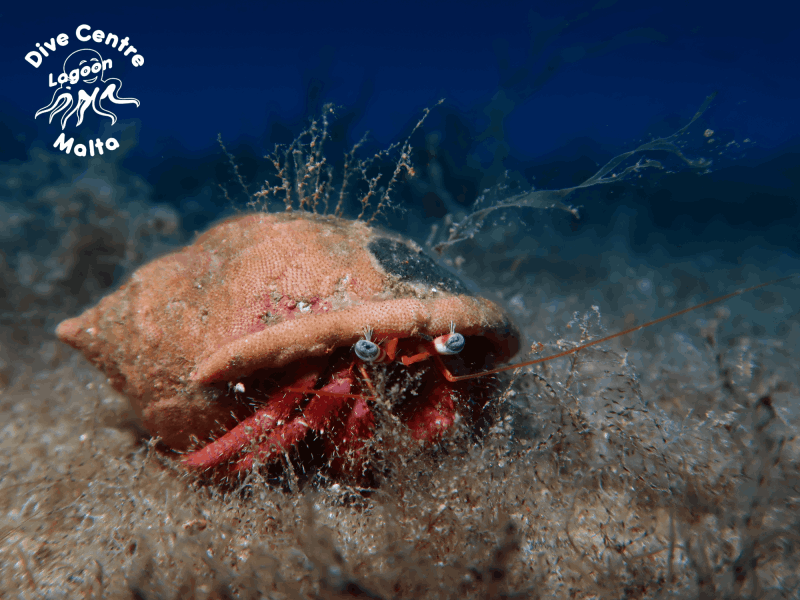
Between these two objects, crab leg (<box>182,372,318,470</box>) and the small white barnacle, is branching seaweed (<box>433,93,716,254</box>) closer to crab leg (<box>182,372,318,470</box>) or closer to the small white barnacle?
the small white barnacle

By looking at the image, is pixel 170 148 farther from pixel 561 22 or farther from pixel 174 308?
pixel 561 22

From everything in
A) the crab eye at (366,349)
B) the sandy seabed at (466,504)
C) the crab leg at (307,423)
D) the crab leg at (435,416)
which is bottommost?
the sandy seabed at (466,504)

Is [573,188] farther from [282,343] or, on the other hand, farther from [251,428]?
[251,428]

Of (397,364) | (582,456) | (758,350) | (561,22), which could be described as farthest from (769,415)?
(561,22)

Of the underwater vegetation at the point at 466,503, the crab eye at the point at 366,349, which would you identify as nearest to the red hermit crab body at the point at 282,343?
the crab eye at the point at 366,349

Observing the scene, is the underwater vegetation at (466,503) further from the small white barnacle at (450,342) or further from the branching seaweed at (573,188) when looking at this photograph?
the branching seaweed at (573,188)

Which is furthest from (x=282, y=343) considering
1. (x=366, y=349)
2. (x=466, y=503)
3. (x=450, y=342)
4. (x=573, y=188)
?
(x=573, y=188)

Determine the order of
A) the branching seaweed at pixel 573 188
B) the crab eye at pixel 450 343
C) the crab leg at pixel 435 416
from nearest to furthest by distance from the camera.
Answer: the crab eye at pixel 450 343 → the crab leg at pixel 435 416 → the branching seaweed at pixel 573 188
